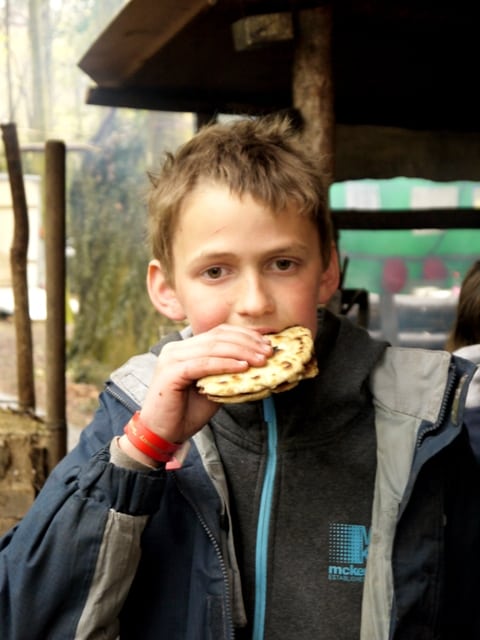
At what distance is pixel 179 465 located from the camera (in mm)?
1581

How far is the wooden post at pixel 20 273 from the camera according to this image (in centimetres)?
404

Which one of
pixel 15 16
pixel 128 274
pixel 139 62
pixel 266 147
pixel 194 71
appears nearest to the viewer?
pixel 266 147

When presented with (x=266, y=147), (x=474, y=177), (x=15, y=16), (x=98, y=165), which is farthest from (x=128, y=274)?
(x=266, y=147)

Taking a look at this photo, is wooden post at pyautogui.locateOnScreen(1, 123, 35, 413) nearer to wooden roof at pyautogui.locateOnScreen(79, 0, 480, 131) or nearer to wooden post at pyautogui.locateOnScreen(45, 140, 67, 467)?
wooden post at pyautogui.locateOnScreen(45, 140, 67, 467)

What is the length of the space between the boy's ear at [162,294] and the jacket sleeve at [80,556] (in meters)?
0.38

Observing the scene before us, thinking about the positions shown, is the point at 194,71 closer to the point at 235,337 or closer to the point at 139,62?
the point at 139,62

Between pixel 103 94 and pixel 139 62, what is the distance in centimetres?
57

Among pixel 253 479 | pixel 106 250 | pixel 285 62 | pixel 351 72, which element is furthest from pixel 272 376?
pixel 106 250

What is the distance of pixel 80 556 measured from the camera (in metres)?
1.48

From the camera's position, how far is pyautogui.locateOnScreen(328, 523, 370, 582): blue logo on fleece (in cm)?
158

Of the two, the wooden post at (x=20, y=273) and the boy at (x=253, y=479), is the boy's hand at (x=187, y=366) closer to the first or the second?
the boy at (x=253, y=479)

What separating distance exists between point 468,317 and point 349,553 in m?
1.80

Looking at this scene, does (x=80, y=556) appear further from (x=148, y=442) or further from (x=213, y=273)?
(x=213, y=273)

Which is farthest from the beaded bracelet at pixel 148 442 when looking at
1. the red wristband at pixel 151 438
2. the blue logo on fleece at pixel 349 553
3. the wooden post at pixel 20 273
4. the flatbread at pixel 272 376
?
the wooden post at pixel 20 273
